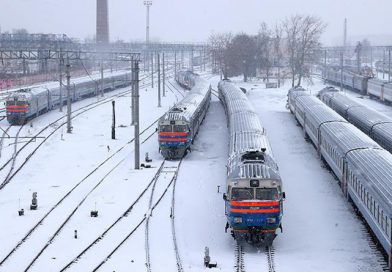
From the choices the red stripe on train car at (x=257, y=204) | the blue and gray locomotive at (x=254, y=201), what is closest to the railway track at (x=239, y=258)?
the blue and gray locomotive at (x=254, y=201)

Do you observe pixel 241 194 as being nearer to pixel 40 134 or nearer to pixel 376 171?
pixel 376 171

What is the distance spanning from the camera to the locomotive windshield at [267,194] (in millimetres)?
18703

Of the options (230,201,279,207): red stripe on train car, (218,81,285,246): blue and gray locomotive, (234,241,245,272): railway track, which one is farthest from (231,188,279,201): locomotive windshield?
(234,241,245,272): railway track

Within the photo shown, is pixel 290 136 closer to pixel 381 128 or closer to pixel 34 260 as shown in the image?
pixel 381 128

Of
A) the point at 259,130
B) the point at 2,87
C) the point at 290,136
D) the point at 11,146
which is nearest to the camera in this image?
the point at 259,130

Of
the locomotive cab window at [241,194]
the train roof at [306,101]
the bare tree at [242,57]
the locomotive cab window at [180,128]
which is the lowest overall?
the locomotive cab window at [241,194]

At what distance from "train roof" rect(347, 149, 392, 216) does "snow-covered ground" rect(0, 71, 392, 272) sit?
2187 millimetres

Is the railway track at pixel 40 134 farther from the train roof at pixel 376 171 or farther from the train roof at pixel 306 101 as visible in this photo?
the train roof at pixel 306 101

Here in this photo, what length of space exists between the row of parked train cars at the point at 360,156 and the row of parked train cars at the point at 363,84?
68.6 feet

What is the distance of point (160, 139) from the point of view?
1315 inches

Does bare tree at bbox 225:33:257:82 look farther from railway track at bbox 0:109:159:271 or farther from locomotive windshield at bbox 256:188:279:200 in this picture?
locomotive windshield at bbox 256:188:279:200

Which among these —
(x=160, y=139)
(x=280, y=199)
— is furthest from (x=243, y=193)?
(x=160, y=139)

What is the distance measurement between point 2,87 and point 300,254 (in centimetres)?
6647

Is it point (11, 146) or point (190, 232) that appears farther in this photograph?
point (11, 146)
